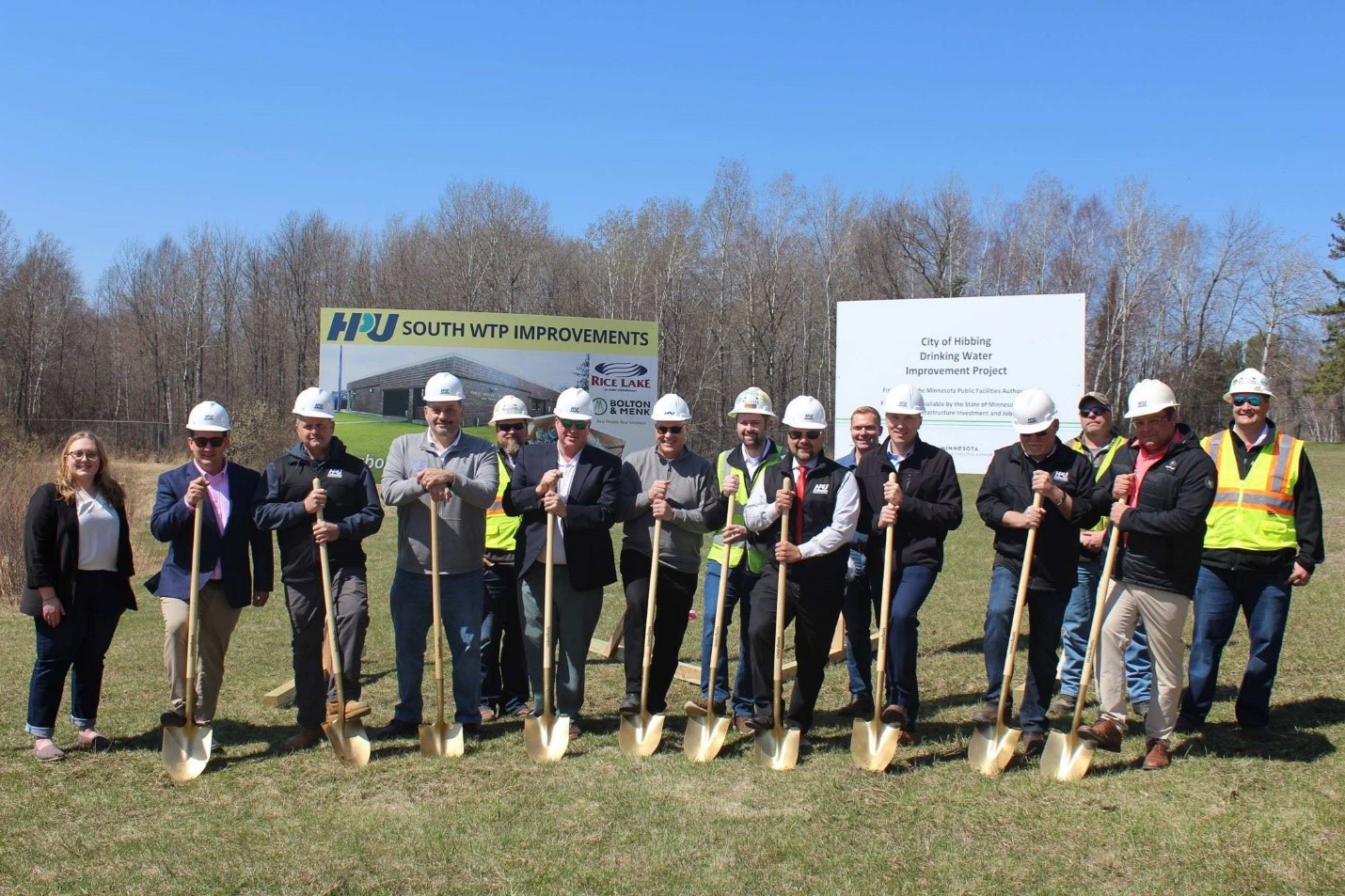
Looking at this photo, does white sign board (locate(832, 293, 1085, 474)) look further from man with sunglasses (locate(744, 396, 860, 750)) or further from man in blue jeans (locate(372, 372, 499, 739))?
man in blue jeans (locate(372, 372, 499, 739))

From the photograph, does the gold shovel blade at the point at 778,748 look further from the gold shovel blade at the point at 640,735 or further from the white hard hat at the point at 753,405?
the white hard hat at the point at 753,405

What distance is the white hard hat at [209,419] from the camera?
607 centimetres

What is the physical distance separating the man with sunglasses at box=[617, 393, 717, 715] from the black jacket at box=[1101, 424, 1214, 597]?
8.05 feet

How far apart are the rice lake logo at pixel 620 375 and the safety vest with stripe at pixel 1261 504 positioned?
1756 cm

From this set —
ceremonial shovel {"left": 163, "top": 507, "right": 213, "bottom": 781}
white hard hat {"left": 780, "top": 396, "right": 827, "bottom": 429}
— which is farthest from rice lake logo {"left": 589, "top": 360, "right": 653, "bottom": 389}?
ceremonial shovel {"left": 163, "top": 507, "right": 213, "bottom": 781}

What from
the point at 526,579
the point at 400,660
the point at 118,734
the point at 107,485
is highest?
the point at 107,485

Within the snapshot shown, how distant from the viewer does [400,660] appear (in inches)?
250

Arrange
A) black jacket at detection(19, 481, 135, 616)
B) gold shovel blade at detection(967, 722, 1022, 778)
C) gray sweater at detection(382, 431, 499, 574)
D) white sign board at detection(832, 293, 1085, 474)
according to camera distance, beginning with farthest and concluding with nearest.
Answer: white sign board at detection(832, 293, 1085, 474) → gray sweater at detection(382, 431, 499, 574) → black jacket at detection(19, 481, 135, 616) → gold shovel blade at detection(967, 722, 1022, 778)

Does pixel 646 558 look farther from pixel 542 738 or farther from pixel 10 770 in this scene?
pixel 10 770

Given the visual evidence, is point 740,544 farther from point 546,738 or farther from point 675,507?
point 546,738

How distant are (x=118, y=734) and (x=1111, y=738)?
598cm

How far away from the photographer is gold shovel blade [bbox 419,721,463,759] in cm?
595

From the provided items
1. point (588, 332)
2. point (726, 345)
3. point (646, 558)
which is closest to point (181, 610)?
point (646, 558)

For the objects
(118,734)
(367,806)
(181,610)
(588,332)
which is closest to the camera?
(367,806)
